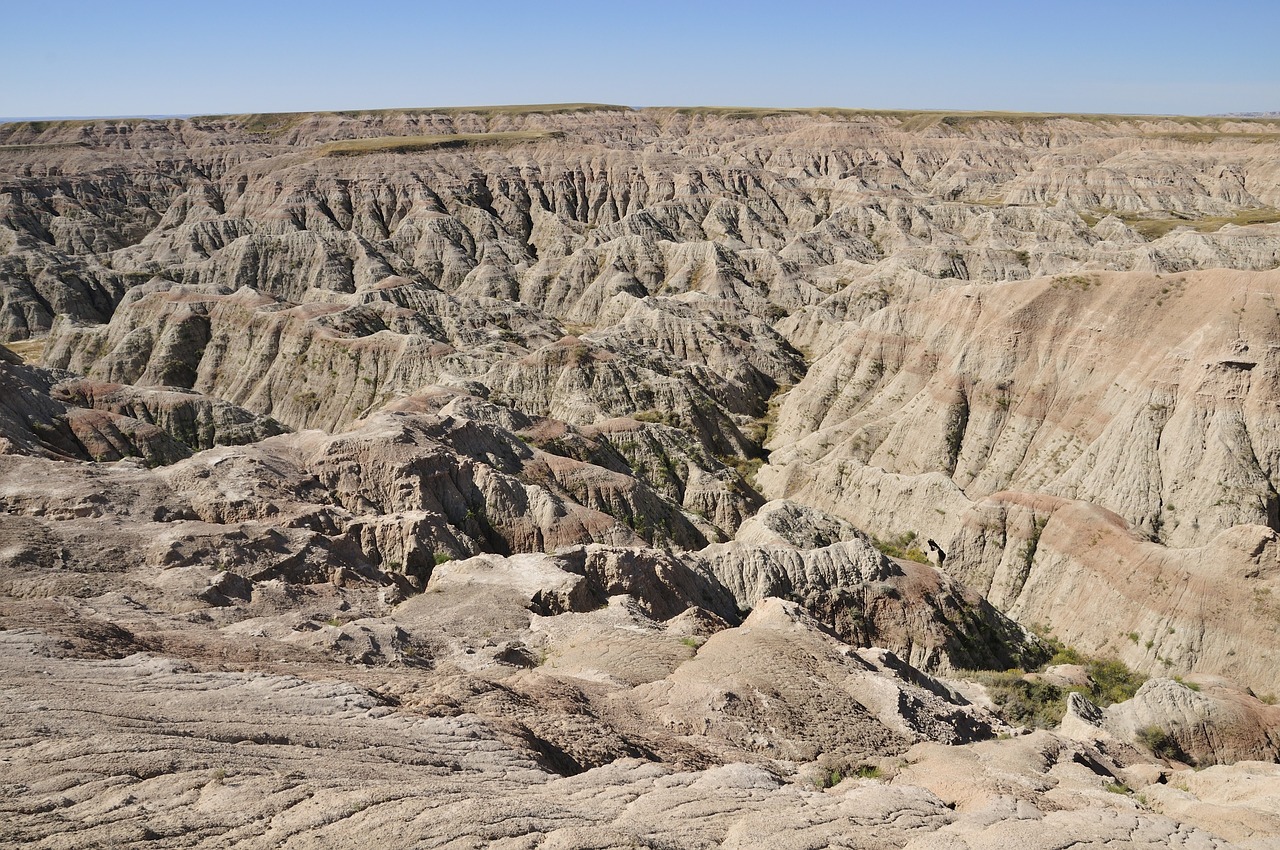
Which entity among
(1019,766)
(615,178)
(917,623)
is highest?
(615,178)

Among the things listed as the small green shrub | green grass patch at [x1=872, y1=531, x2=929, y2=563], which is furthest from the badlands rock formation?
green grass patch at [x1=872, y1=531, x2=929, y2=563]

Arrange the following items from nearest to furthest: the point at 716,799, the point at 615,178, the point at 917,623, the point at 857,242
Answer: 1. the point at 716,799
2. the point at 917,623
3. the point at 857,242
4. the point at 615,178

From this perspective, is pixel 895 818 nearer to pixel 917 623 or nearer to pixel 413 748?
pixel 413 748

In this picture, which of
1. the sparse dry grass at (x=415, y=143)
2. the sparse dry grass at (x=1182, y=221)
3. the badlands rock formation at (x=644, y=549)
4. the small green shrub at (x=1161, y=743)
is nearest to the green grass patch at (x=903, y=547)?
the badlands rock formation at (x=644, y=549)

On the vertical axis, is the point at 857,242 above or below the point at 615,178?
below

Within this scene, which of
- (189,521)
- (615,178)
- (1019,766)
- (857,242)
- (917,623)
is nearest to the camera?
(1019,766)

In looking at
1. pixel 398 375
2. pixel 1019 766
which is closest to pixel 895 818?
pixel 1019 766

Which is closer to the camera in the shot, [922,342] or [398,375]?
[922,342]
